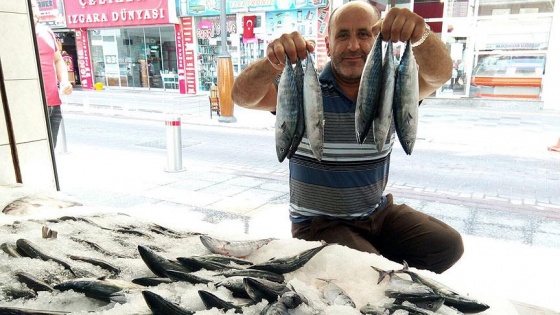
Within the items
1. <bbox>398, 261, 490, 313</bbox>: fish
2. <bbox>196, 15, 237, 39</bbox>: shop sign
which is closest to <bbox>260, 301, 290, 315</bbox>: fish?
<bbox>398, 261, 490, 313</bbox>: fish

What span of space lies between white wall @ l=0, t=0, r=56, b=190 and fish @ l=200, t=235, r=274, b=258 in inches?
67.8

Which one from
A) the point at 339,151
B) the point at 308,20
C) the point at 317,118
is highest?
the point at 308,20

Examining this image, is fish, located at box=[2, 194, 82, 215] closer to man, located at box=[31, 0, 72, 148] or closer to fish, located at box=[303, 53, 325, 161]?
fish, located at box=[303, 53, 325, 161]

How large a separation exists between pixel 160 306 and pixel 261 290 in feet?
0.99

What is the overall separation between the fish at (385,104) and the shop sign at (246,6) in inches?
594

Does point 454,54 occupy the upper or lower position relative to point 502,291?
upper

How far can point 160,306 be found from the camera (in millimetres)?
1207

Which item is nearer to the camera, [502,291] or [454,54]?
[502,291]

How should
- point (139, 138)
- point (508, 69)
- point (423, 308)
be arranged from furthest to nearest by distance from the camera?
point (508, 69), point (139, 138), point (423, 308)

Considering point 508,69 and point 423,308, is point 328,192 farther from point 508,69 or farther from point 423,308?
point 508,69

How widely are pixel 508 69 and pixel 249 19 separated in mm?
9688

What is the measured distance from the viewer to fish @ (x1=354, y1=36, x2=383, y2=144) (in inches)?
58.5

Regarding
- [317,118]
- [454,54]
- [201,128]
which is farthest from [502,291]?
[454,54]

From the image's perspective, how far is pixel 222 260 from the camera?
1.58m
